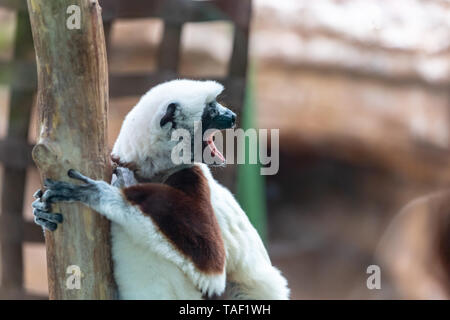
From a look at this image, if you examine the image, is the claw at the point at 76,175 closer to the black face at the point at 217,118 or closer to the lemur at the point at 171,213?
the lemur at the point at 171,213

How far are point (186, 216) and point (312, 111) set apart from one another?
1203mm

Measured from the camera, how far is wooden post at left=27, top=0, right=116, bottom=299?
31.9 inches

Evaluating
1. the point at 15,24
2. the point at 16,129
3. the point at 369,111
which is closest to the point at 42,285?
the point at 16,129

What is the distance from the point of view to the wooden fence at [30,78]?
1.33 m

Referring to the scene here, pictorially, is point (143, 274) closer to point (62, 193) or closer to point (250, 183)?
point (62, 193)

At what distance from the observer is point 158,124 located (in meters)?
0.92

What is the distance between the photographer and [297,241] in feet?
6.73

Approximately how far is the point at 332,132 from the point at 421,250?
1.88ft

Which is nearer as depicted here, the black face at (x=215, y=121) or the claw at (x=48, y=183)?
the claw at (x=48, y=183)

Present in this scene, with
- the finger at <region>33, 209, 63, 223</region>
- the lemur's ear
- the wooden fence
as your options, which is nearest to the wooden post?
the finger at <region>33, 209, 63, 223</region>

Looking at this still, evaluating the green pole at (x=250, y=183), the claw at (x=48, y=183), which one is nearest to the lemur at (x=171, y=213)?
the claw at (x=48, y=183)

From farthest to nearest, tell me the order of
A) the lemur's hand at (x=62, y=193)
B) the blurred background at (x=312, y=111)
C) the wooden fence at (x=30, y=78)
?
the blurred background at (x=312, y=111)
the wooden fence at (x=30, y=78)
the lemur's hand at (x=62, y=193)

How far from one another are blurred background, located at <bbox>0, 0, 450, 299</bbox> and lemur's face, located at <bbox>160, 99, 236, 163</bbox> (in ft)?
1.24

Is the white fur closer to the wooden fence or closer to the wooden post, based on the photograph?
the wooden post
